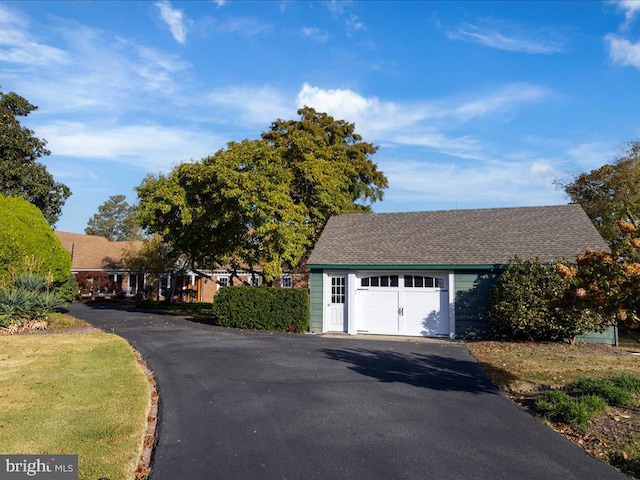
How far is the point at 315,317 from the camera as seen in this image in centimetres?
1880

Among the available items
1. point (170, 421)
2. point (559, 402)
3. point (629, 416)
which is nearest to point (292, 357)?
point (170, 421)

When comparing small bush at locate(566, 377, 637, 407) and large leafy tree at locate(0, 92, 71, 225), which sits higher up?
large leafy tree at locate(0, 92, 71, 225)

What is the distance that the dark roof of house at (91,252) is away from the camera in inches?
1677

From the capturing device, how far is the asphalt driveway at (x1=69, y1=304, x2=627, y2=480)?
5352mm

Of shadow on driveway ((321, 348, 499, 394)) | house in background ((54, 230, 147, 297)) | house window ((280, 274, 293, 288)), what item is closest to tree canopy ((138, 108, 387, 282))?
shadow on driveway ((321, 348, 499, 394))

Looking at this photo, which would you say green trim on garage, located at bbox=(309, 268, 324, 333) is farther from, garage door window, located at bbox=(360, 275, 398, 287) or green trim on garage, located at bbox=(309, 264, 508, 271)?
garage door window, located at bbox=(360, 275, 398, 287)

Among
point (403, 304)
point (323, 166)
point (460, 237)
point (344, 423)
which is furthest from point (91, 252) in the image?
point (344, 423)

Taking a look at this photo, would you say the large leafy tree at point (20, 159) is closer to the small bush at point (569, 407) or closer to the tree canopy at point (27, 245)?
the tree canopy at point (27, 245)

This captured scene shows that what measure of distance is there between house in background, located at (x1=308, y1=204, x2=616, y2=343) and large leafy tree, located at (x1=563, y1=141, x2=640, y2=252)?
836 centimetres

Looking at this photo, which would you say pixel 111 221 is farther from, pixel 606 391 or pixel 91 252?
pixel 606 391

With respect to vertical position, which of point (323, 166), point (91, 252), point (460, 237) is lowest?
point (460, 237)

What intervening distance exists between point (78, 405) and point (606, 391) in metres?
8.92

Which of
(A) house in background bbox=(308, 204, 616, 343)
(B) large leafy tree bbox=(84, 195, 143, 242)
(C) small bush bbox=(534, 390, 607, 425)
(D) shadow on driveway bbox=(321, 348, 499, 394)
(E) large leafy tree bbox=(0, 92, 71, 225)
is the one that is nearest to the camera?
(C) small bush bbox=(534, 390, 607, 425)

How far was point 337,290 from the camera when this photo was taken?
62.1ft
